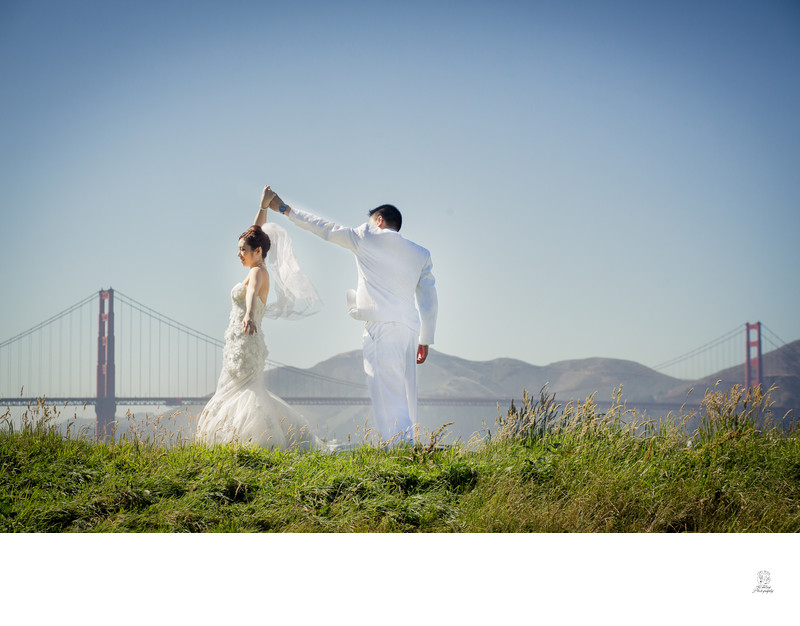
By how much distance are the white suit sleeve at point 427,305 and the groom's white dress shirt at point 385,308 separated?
0.08 meters

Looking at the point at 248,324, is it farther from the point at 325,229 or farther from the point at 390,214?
the point at 390,214

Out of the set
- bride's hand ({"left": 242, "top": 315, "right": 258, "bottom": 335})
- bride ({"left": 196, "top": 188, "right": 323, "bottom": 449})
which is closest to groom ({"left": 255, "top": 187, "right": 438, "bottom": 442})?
bride ({"left": 196, "top": 188, "right": 323, "bottom": 449})

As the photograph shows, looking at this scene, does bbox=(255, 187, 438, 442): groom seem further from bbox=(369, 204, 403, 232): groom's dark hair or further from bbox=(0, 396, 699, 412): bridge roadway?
bbox=(0, 396, 699, 412): bridge roadway

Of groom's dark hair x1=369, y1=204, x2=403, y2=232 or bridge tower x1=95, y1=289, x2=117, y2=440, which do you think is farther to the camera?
bridge tower x1=95, y1=289, x2=117, y2=440

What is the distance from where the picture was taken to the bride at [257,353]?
15.8 feet

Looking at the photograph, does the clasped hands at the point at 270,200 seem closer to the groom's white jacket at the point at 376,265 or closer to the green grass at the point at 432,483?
the groom's white jacket at the point at 376,265

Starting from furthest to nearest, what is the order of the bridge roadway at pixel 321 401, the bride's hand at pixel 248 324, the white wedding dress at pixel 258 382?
the bridge roadway at pixel 321 401 < the bride's hand at pixel 248 324 < the white wedding dress at pixel 258 382

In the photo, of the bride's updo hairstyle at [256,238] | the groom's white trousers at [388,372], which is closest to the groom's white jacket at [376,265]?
the groom's white trousers at [388,372]

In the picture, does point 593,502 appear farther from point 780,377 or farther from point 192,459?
point 780,377

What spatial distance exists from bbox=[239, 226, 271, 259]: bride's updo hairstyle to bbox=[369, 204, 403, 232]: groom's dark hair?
1.00m

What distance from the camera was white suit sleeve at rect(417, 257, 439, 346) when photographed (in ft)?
18.0
